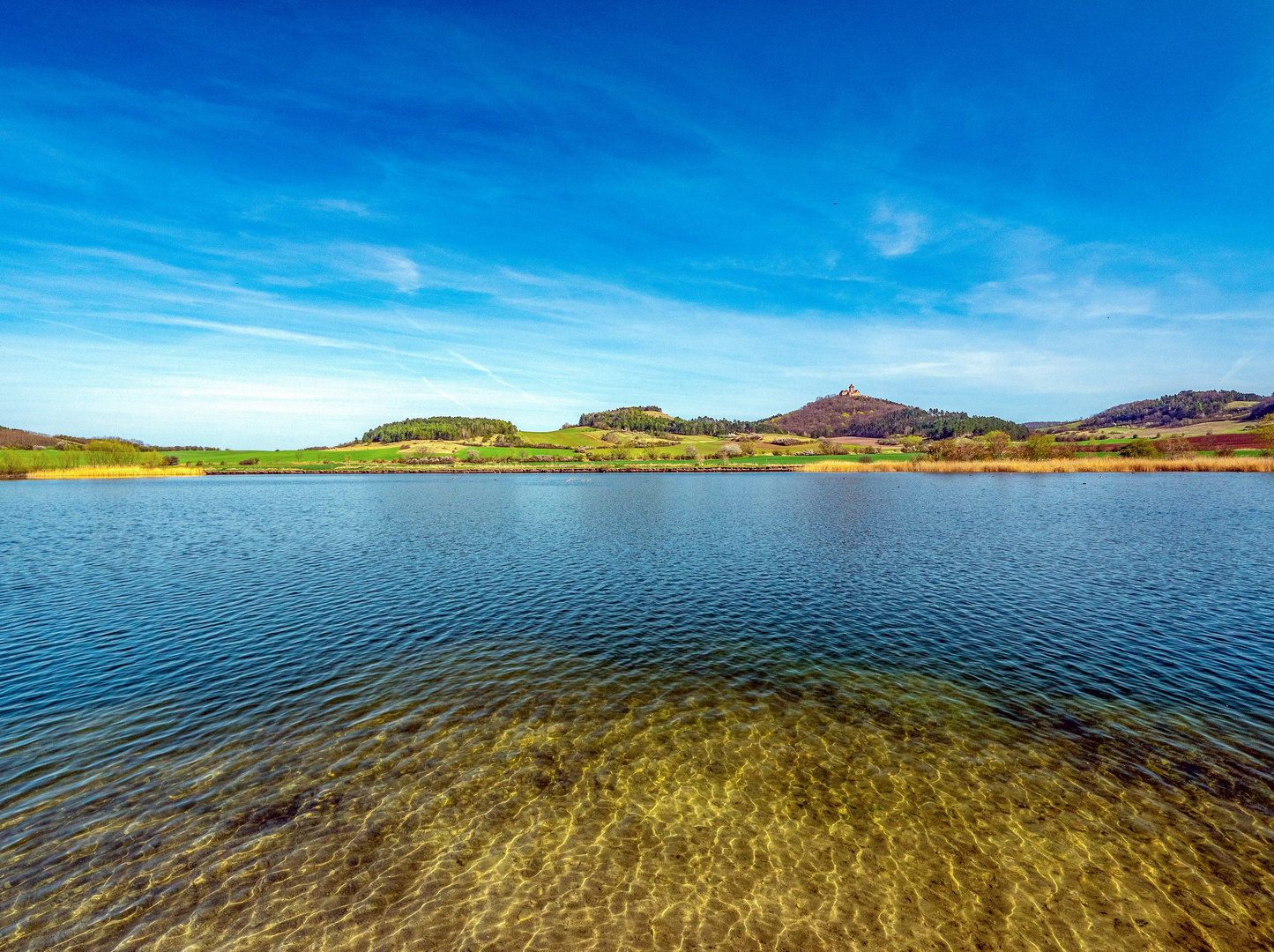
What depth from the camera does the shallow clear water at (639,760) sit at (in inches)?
318

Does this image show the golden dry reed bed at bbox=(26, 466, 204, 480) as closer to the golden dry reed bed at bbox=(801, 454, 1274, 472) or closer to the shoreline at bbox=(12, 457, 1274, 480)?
the shoreline at bbox=(12, 457, 1274, 480)

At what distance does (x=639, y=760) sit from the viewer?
12.4 meters

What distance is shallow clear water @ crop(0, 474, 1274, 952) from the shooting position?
807cm

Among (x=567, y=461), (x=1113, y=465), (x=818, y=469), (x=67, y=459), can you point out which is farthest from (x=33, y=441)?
(x=1113, y=465)

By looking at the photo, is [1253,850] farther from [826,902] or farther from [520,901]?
[520,901]

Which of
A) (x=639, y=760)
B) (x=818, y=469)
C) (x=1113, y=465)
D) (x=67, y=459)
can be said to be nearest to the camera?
(x=639, y=760)

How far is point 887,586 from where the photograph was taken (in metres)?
27.4

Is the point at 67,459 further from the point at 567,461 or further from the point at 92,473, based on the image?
the point at 567,461

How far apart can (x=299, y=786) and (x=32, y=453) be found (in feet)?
626

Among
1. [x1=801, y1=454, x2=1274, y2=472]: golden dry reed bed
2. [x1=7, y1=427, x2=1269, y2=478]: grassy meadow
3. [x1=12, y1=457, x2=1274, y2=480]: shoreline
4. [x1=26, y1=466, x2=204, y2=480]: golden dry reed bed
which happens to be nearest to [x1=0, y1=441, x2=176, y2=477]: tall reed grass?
[x1=7, y1=427, x2=1269, y2=478]: grassy meadow

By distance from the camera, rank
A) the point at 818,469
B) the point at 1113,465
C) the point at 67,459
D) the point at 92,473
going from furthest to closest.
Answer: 1. the point at 818,469
2. the point at 67,459
3. the point at 92,473
4. the point at 1113,465

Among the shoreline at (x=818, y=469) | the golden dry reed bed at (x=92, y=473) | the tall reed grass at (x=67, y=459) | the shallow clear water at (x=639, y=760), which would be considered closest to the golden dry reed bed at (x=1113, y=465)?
the shoreline at (x=818, y=469)

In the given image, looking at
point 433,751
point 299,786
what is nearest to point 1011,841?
point 433,751

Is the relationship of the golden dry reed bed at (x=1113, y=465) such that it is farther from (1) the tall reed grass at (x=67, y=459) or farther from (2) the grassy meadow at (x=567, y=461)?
(1) the tall reed grass at (x=67, y=459)
